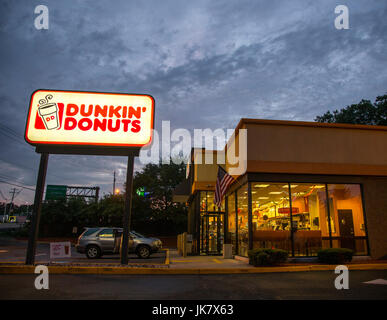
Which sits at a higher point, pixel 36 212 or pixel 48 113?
pixel 48 113

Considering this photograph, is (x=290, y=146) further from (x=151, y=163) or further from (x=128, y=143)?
(x=151, y=163)

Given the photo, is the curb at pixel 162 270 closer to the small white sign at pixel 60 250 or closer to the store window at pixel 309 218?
the small white sign at pixel 60 250

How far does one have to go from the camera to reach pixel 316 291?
6414 mm

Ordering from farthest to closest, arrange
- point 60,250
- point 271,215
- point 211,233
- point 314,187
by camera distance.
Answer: point 211,233
point 271,215
point 314,187
point 60,250

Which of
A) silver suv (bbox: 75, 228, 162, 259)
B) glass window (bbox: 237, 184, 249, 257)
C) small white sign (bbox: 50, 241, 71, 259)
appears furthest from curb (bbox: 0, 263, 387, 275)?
silver suv (bbox: 75, 228, 162, 259)

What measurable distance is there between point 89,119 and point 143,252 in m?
8.52

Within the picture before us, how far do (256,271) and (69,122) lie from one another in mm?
9331

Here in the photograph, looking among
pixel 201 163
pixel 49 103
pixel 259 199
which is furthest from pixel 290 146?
pixel 49 103

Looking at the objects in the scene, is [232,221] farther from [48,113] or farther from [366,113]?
[366,113]

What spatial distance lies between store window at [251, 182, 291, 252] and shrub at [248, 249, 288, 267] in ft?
4.60

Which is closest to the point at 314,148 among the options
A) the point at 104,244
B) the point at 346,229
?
the point at 346,229

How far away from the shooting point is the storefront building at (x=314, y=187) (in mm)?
12102

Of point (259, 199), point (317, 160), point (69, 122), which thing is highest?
point (69, 122)

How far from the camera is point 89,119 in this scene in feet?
36.5
